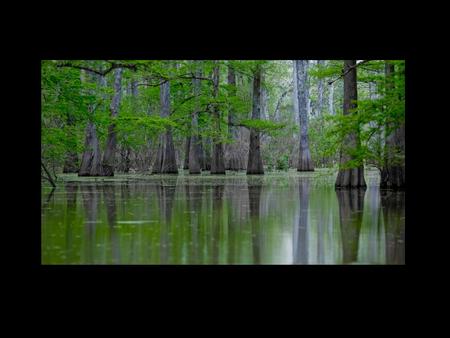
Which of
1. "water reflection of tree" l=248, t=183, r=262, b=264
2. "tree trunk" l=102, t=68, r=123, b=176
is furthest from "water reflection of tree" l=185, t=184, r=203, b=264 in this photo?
"tree trunk" l=102, t=68, r=123, b=176

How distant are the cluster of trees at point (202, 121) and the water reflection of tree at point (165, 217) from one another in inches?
120

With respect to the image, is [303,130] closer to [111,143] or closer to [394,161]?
[111,143]

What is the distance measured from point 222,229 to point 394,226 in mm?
1941

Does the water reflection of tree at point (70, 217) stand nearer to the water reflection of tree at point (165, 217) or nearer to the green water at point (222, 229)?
the green water at point (222, 229)

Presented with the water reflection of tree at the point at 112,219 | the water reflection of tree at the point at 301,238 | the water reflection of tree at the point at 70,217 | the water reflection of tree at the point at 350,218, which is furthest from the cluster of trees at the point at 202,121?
the water reflection of tree at the point at 301,238

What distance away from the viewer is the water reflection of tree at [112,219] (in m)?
6.00

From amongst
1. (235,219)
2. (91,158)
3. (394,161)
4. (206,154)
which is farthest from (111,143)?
(235,219)

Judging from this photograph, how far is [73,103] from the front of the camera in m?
15.8

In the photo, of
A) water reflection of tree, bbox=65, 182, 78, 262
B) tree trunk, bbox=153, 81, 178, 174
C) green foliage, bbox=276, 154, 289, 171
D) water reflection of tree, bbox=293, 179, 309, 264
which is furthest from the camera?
green foliage, bbox=276, 154, 289, 171

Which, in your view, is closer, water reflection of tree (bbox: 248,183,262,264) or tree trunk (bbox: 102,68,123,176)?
water reflection of tree (bbox: 248,183,262,264)

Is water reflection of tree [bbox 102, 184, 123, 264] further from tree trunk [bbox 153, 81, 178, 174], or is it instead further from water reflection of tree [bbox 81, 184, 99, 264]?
tree trunk [bbox 153, 81, 178, 174]

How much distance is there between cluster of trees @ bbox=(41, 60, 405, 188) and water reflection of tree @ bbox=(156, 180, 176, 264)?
9.97 ft

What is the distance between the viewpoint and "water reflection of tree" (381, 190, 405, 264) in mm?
5934

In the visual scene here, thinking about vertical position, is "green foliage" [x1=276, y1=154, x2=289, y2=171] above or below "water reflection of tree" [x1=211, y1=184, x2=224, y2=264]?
above
